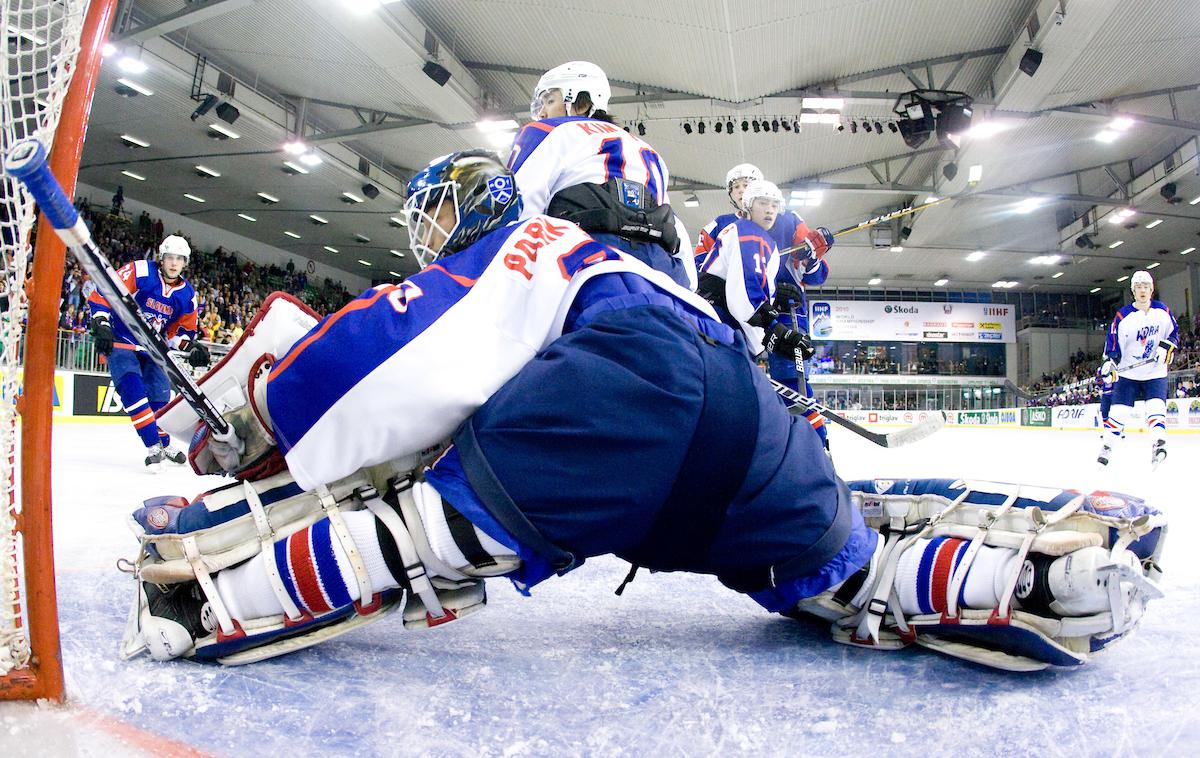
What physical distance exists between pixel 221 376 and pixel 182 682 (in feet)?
1.46

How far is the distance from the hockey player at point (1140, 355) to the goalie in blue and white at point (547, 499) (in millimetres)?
6063

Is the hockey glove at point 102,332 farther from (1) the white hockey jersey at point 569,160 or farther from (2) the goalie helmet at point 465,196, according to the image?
(2) the goalie helmet at point 465,196

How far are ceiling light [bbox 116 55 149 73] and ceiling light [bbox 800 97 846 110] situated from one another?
8.35m

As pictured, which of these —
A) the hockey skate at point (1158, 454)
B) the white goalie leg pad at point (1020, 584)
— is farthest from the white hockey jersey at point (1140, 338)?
the white goalie leg pad at point (1020, 584)

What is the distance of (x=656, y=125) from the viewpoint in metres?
11.6

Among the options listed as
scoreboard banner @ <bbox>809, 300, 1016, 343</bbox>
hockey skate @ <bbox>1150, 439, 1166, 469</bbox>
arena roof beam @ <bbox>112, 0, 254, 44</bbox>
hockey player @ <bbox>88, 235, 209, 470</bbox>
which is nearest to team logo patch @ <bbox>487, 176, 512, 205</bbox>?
hockey player @ <bbox>88, 235, 209, 470</bbox>

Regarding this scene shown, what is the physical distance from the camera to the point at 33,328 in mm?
850

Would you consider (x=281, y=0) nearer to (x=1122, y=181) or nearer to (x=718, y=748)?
(x=718, y=748)

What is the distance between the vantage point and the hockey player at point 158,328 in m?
4.30

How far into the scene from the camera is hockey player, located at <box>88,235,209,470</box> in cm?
430

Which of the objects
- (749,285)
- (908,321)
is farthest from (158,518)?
(908,321)

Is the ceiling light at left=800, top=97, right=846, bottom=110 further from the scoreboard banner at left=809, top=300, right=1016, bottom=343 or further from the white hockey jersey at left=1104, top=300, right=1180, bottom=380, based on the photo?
the scoreboard banner at left=809, top=300, right=1016, bottom=343

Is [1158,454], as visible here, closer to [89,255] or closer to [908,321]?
[89,255]

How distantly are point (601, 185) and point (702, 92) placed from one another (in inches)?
362
